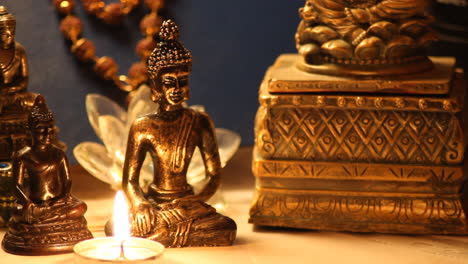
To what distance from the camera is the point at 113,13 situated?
8.17 ft

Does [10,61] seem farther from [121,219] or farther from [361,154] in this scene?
[361,154]

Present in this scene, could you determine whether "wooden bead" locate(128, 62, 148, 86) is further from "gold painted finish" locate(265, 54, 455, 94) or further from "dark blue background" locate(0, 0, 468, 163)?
"gold painted finish" locate(265, 54, 455, 94)

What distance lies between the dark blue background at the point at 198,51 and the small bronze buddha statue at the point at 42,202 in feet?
2.15

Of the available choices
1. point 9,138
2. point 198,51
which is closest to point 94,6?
point 198,51

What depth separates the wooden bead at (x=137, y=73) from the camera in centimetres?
253

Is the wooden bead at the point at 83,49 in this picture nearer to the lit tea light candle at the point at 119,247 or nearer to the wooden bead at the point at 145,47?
the wooden bead at the point at 145,47

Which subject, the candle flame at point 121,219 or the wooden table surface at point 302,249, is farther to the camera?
the wooden table surface at point 302,249

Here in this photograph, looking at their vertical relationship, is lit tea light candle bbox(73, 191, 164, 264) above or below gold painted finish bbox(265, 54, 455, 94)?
below

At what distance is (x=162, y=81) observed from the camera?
6.12ft

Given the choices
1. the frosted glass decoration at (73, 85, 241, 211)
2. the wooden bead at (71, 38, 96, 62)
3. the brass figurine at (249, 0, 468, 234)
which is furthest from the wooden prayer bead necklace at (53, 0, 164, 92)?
the brass figurine at (249, 0, 468, 234)

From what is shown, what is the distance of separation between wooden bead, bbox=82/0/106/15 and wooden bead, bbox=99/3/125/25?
0.01 meters

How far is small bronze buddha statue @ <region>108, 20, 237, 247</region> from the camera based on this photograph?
185 cm

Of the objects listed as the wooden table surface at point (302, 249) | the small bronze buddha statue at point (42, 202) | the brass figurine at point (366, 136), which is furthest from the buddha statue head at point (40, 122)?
the brass figurine at point (366, 136)

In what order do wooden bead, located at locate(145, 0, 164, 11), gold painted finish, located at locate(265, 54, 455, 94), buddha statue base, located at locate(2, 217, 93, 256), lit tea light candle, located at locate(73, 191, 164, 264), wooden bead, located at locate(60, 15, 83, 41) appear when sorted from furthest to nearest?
wooden bead, located at locate(145, 0, 164, 11) → wooden bead, located at locate(60, 15, 83, 41) → gold painted finish, located at locate(265, 54, 455, 94) → buddha statue base, located at locate(2, 217, 93, 256) → lit tea light candle, located at locate(73, 191, 164, 264)
